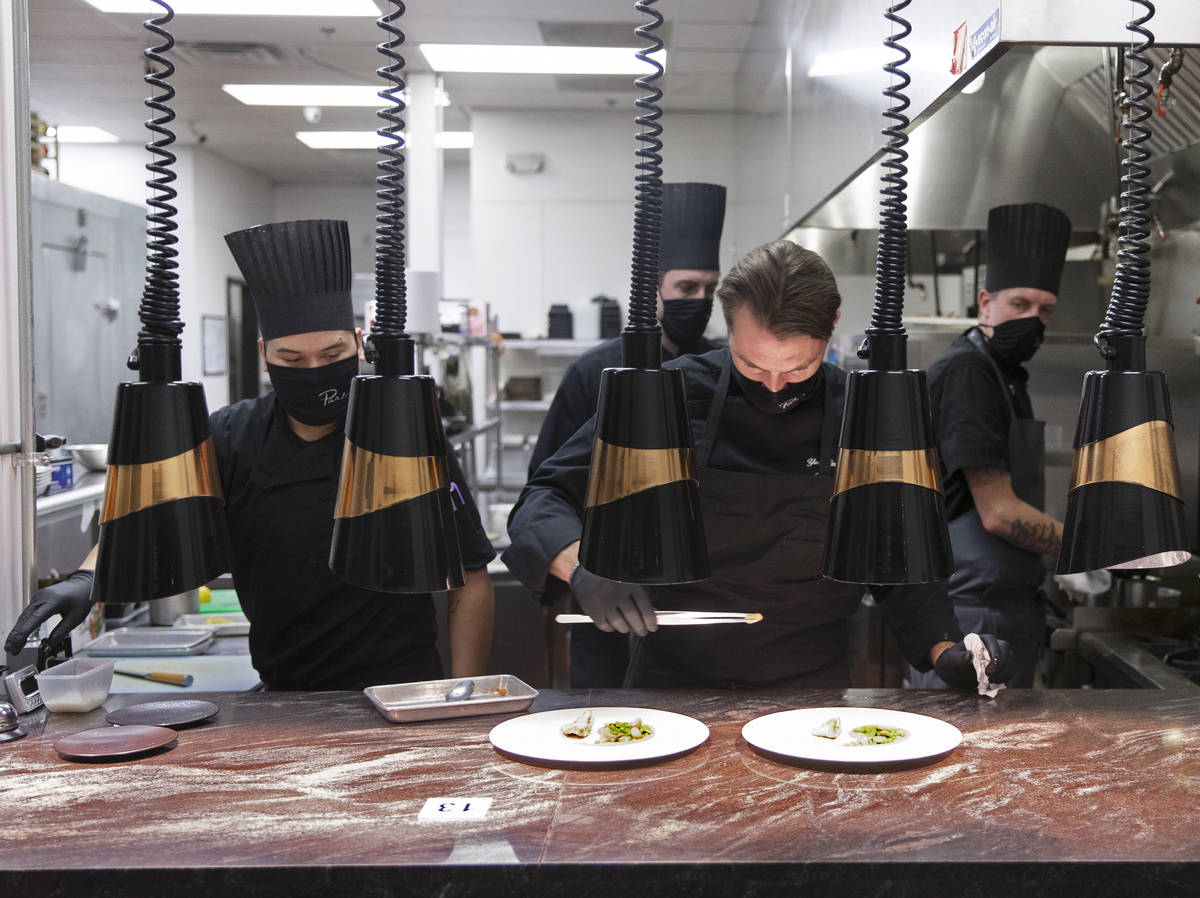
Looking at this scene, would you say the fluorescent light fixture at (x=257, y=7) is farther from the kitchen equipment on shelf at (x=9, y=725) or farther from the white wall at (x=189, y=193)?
the kitchen equipment on shelf at (x=9, y=725)

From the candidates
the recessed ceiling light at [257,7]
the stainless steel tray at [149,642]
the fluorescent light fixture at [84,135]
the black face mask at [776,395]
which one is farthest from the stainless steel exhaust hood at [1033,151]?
the fluorescent light fixture at [84,135]

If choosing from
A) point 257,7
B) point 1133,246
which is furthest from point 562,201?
point 1133,246

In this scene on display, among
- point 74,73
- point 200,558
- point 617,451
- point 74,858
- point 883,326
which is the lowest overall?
point 74,858

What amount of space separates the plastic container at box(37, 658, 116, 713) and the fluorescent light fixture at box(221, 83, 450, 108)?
5602 millimetres

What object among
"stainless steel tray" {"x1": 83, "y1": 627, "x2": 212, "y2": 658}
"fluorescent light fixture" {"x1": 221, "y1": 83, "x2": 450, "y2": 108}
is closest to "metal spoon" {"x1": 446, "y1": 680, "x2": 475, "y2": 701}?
"stainless steel tray" {"x1": 83, "y1": 627, "x2": 212, "y2": 658}

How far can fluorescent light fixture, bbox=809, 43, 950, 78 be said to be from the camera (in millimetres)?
1741

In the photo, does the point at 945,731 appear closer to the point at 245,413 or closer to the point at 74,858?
the point at 74,858

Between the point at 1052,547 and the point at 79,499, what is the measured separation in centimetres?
296

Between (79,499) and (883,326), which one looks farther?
(79,499)

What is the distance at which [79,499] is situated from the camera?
3596 mm

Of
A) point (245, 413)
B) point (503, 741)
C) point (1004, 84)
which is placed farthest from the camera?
point (1004, 84)

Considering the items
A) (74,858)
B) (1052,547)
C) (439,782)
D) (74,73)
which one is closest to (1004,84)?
(1052,547)

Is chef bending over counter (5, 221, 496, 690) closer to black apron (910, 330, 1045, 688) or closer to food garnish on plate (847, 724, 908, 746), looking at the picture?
food garnish on plate (847, 724, 908, 746)

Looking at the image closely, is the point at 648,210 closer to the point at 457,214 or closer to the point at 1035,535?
the point at 1035,535
